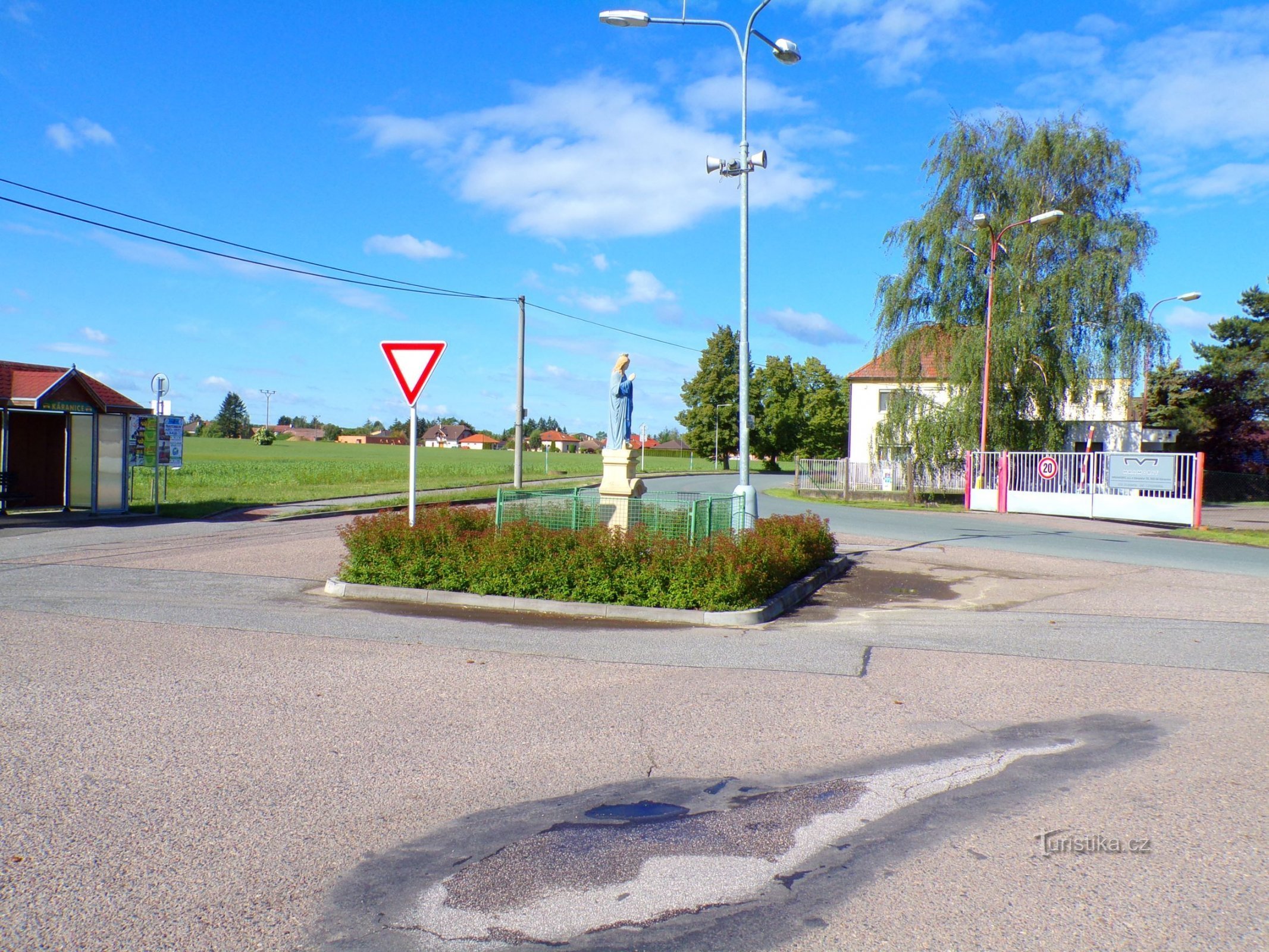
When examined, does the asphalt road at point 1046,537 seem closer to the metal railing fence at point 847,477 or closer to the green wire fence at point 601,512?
the metal railing fence at point 847,477

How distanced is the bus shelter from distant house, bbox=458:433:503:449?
149 meters

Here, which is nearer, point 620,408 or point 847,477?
point 620,408

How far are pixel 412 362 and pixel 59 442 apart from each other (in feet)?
51.7

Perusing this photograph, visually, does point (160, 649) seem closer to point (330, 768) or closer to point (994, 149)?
point (330, 768)

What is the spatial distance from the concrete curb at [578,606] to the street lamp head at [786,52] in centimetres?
777

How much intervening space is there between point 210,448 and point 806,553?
312 feet

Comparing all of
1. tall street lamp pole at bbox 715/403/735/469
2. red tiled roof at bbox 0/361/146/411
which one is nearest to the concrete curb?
red tiled roof at bbox 0/361/146/411

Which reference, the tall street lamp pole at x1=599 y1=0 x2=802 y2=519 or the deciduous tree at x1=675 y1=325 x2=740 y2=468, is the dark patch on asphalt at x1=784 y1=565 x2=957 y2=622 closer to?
the tall street lamp pole at x1=599 y1=0 x2=802 y2=519

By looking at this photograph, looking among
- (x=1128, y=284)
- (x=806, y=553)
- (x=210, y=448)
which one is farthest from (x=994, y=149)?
(x=210, y=448)

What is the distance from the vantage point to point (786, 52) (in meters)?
13.3

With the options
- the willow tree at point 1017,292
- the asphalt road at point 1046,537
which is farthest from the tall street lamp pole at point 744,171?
the willow tree at point 1017,292

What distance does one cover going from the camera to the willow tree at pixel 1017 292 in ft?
103

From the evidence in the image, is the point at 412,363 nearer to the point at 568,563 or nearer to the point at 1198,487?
the point at 568,563

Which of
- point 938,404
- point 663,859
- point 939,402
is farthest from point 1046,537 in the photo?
point 663,859
